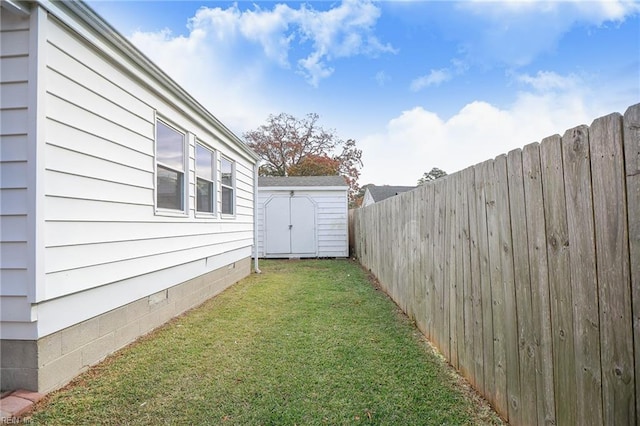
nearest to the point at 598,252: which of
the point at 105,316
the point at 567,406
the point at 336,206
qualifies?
the point at 567,406

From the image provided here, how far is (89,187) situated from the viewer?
2.83 metres

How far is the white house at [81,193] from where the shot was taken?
7.58ft

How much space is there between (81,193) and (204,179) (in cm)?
278

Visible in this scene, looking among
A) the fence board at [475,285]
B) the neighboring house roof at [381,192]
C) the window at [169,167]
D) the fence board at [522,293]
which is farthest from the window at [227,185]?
the neighboring house roof at [381,192]

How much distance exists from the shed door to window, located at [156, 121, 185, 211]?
21.4 ft

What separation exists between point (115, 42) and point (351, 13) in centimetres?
570

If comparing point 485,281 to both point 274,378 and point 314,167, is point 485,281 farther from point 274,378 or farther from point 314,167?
point 314,167

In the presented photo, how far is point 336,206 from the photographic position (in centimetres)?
1116

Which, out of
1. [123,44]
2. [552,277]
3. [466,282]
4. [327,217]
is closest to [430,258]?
[466,282]

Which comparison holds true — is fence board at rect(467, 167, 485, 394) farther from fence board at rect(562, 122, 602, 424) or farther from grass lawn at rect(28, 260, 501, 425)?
fence board at rect(562, 122, 602, 424)

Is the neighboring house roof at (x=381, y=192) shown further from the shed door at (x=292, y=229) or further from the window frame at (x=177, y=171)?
the window frame at (x=177, y=171)

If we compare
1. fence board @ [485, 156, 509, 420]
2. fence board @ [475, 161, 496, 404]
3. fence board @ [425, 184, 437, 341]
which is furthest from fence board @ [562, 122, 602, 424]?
fence board @ [425, 184, 437, 341]

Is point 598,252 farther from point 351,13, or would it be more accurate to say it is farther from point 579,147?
point 351,13

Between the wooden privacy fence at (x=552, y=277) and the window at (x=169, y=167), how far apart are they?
140 inches
